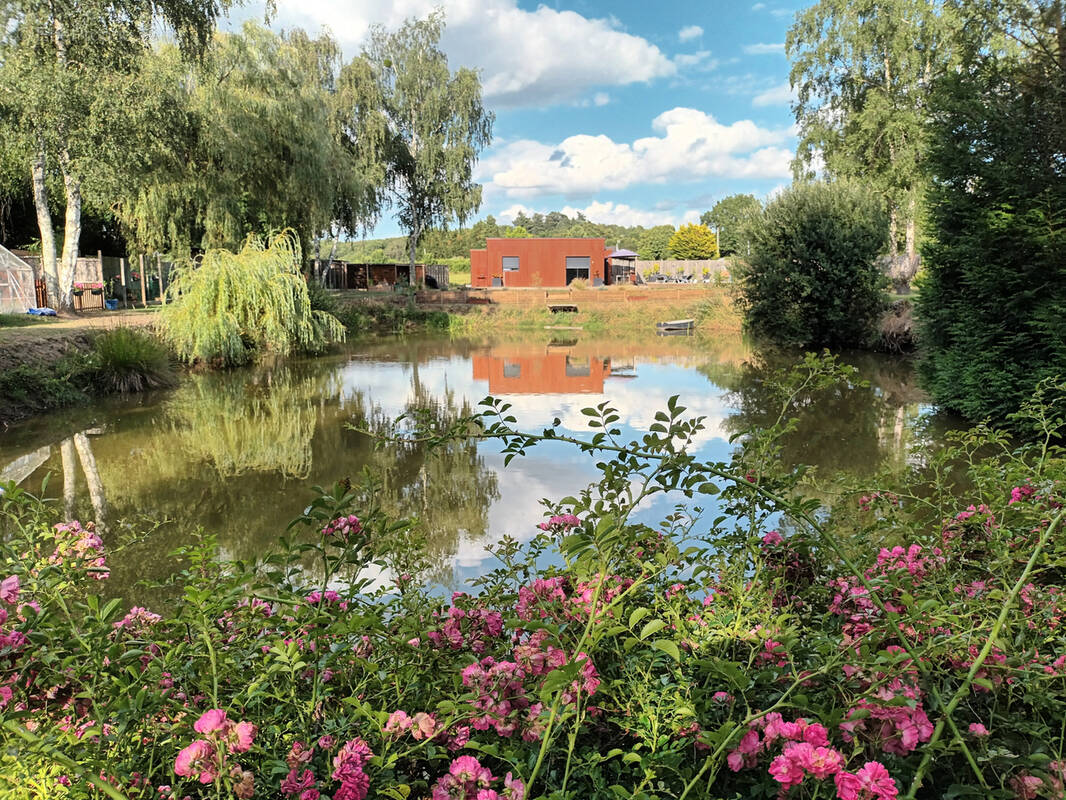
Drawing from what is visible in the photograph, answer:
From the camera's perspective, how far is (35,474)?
652cm

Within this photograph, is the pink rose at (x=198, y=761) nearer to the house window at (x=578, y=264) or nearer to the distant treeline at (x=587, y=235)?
the house window at (x=578, y=264)

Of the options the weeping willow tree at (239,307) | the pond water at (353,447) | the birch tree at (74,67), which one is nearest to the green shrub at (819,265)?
the pond water at (353,447)

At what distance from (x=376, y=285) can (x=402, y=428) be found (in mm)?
30828

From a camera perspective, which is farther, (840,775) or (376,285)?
(376,285)

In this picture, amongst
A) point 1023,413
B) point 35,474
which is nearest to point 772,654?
point 1023,413

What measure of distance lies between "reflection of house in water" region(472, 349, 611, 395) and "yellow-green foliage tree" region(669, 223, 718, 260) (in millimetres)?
48158

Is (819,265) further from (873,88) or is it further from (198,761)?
(198,761)

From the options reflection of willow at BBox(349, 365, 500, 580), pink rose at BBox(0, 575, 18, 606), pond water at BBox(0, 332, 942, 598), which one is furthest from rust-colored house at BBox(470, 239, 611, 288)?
pink rose at BBox(0, 575, 18, 606)

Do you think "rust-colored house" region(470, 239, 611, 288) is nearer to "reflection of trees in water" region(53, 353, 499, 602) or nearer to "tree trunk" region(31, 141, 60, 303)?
"tree trunk" region(31, 141, 60, 303)

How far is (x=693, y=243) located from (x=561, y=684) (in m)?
66.8

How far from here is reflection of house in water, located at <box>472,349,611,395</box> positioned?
12883 mm

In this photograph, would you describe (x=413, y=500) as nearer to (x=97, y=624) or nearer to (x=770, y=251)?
(x=97, y=624)

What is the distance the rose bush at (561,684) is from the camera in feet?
3.92

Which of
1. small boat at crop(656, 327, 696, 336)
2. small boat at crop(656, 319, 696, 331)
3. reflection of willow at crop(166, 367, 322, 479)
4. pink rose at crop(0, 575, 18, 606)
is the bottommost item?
reflection of willow at crop(166, 367, 322, 479)
